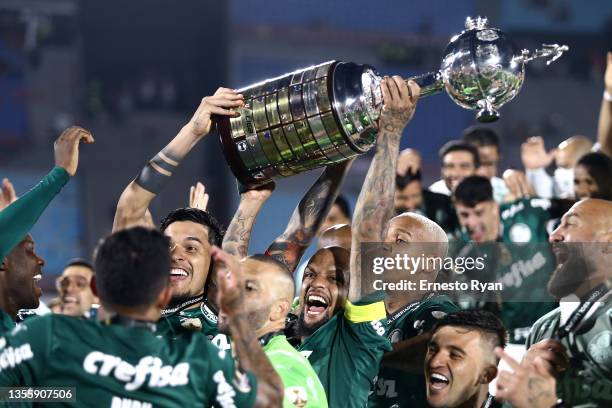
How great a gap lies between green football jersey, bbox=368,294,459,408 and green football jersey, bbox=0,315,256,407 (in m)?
1.38

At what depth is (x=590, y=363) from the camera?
11.7 feet

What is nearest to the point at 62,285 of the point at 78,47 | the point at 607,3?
the point at 78,47

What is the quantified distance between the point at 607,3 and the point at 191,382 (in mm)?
11849

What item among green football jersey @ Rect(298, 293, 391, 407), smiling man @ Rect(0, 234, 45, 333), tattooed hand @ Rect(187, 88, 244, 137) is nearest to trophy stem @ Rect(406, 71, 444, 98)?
tattooed hand @ Rect(187, 88, 244, 137)

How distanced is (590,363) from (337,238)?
1263mm

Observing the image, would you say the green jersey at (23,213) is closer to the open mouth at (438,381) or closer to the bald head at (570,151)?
the open mouth at (438,381)

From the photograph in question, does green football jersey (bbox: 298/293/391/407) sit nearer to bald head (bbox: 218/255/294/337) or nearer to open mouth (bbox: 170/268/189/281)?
bald head (bbox: 218/255/294/337)

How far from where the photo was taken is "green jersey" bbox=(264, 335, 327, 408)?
313 cm

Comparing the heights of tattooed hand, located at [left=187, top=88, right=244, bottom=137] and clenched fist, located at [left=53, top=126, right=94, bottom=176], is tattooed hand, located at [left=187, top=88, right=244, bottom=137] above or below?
above

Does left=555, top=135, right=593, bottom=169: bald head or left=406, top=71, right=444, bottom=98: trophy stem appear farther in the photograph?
left=555, top=135, right=593, bottom=169: bald head

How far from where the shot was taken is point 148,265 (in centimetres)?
265

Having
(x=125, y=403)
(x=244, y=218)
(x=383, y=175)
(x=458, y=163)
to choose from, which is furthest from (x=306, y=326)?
(x=458, y=163)

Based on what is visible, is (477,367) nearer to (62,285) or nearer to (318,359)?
(318,359)

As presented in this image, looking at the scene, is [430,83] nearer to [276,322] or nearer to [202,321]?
[276,322]
